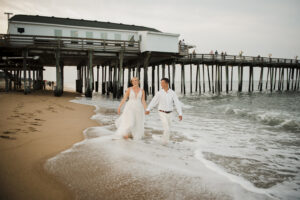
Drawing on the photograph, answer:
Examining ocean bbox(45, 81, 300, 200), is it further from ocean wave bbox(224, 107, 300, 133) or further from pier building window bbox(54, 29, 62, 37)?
pier building window bbox(54, 29, 62, 37)

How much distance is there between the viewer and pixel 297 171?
4.11m

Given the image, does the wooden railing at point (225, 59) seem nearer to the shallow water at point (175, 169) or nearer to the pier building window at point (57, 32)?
the pier building window at point (57, 32)

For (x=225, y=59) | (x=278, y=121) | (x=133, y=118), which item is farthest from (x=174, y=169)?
(x=225, y=59)

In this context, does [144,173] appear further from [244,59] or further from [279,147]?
[244,59]

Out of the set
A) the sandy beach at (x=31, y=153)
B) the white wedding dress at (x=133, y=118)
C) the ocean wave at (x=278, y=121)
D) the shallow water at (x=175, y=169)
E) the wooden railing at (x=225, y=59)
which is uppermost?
the wooden railing at (x=225, y=59)

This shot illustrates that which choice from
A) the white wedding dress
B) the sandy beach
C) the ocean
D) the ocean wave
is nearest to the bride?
the white wedding dress

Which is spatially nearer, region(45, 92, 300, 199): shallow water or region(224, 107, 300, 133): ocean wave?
region(45, 92, 300, 199): shallow water

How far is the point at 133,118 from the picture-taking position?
5.39 metres

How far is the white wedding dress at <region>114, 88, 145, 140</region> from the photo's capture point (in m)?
5.34

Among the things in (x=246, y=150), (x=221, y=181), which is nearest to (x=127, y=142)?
(x=221, y=181)

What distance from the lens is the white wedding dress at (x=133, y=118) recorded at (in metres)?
5.34

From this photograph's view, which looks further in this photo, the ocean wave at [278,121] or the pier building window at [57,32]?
the pier building window at [57,32]

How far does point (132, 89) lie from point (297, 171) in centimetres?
420

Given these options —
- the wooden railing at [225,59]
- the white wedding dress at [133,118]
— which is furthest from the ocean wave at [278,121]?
the wooden railing at [225,59]
